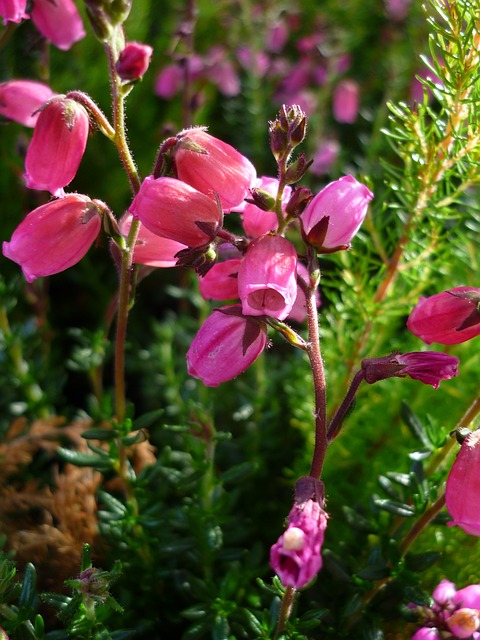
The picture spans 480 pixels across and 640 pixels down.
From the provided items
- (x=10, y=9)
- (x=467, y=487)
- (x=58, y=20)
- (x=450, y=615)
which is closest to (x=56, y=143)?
(x=10, y=9)

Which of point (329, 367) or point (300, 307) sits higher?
point (300, 307)

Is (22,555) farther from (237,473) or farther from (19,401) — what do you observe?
(19,401)

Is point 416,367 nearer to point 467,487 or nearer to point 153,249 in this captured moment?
point 467,487

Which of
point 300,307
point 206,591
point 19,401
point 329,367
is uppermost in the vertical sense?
point 300,307

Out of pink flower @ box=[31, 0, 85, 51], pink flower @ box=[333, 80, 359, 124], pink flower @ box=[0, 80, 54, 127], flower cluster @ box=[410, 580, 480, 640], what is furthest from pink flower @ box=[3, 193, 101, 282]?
pink flower @ box=[333, 80, 359, 124]

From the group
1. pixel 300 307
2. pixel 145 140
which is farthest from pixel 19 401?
pixel 145 140

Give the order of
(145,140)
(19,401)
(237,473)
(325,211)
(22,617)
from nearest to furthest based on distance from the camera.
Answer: (325,211) → (22,617) → (237,473) → (19,401) → (145,140)

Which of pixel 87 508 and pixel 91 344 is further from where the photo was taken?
pixel 91 344

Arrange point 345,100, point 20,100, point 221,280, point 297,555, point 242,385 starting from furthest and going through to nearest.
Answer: point 345,100
point 242,385
point 20,100
point 221,280
point 297,555
